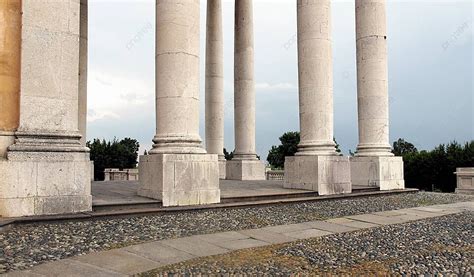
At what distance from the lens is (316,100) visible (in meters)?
29.9

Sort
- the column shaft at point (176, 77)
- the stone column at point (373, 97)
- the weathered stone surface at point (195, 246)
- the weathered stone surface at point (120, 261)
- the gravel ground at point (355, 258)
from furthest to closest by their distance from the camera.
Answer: the stone column at point (373, 97), the column shaft at point (176, 77), the weathered stone surface at point (195, 246), the gravel ground at point (355, 258), the weathered stone surface at point (120, 261)

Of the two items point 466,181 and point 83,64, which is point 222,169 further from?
point 466,181

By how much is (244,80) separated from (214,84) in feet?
13.9

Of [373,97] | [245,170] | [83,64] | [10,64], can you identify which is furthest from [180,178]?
[245,170]

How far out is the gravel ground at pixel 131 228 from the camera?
40.5 feet

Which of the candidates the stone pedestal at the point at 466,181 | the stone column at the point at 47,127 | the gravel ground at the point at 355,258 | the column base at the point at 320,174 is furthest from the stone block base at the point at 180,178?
the stone pedestal at the point at 466,181

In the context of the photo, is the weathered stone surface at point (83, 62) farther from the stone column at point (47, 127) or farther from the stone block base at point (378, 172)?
the stone block base at point (378, 172)

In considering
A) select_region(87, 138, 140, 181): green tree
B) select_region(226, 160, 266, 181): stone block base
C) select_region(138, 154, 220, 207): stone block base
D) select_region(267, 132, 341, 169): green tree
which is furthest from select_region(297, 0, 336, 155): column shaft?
select_region(267, 132, 341, 169): green tree

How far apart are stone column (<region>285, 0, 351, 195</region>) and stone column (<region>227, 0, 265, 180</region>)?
1540 cm

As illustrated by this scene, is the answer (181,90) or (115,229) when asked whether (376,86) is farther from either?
(115,229)

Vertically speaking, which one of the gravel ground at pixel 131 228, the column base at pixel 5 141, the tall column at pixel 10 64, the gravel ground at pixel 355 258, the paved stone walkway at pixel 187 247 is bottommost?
the gravel ground at pixel 355 258

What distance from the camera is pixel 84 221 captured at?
56.6ft

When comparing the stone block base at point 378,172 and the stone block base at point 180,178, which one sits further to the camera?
the stone block base at point 378,172

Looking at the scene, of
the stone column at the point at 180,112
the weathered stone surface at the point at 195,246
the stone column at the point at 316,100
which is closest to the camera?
the weathered stone surface at the point at 195,246
